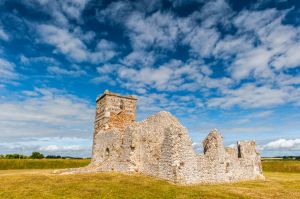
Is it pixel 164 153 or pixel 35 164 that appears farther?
pixel 35 164

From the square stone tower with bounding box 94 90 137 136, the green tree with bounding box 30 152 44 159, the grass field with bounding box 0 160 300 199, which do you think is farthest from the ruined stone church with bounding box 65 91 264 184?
the green tree with bounding box 30 152 44 159

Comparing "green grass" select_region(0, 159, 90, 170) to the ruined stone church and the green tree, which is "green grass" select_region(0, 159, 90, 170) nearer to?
the green tree

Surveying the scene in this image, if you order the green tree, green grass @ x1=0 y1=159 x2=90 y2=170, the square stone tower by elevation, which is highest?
the square stone tower

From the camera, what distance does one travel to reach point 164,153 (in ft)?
57.3

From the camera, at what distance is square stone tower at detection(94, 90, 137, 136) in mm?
27188

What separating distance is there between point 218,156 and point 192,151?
3.09 metres

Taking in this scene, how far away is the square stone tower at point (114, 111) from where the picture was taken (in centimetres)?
2719

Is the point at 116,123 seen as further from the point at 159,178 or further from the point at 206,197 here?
the point at 206,197

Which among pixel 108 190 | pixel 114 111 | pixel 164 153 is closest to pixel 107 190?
pixel 108 190

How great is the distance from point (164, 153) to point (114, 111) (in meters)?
11.5

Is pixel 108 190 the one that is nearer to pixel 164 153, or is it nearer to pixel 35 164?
pixel 164 153

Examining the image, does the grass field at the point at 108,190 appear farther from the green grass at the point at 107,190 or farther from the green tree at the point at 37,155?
the green tree at the point at 37,155

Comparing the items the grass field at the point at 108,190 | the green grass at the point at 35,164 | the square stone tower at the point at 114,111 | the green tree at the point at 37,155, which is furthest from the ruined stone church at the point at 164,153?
the green tree at the point at 37,155

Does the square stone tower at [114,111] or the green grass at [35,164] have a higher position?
the square stone tower at [114,111]
